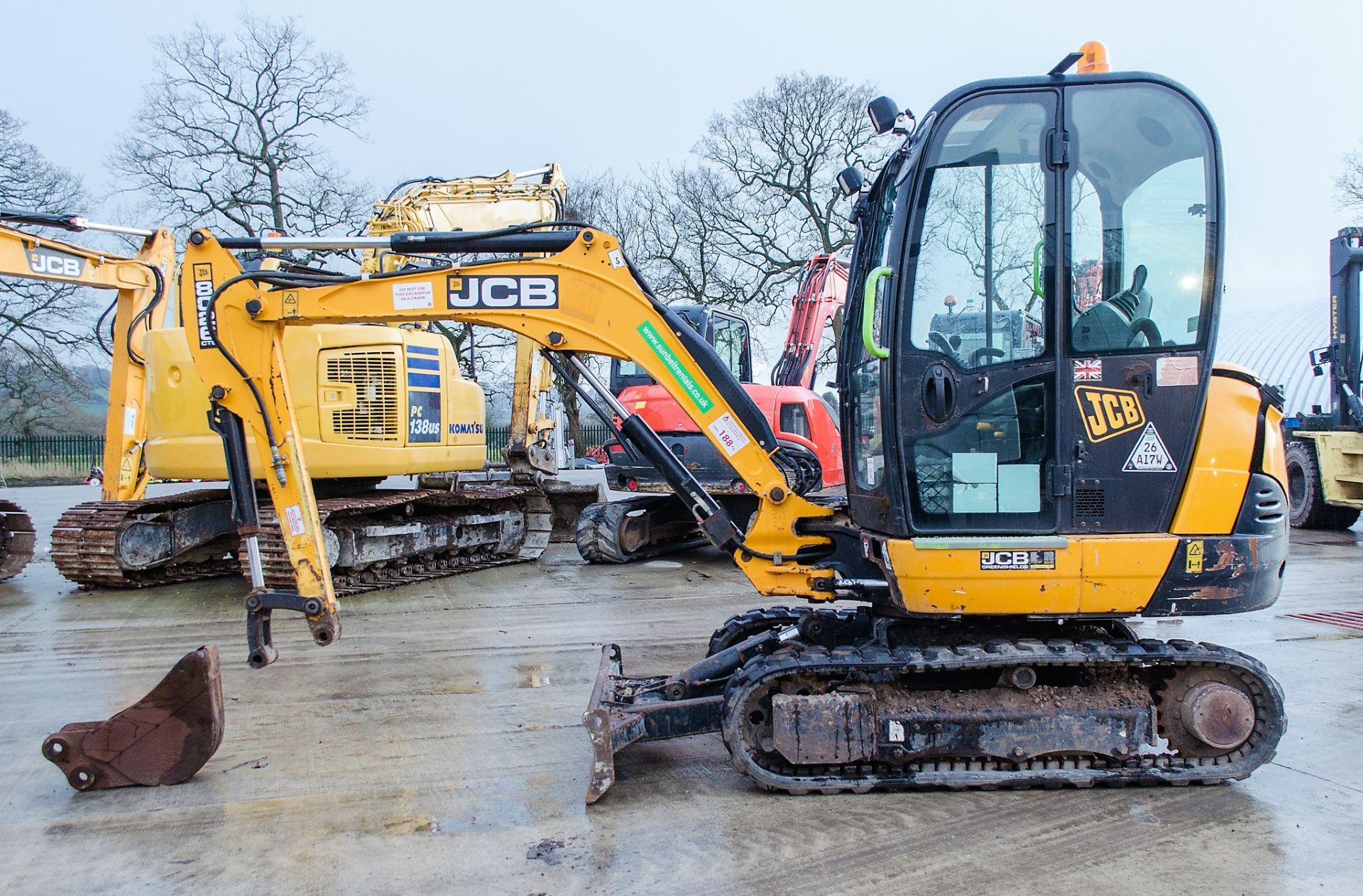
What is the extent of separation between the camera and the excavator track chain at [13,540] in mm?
10094

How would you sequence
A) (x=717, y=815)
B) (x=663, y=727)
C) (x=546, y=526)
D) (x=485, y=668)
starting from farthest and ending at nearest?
(x=546, y=526)
(x=485, y=668)
(x=663, y=727)
(x=717, y=815)

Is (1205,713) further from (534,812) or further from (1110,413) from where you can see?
(534,812)

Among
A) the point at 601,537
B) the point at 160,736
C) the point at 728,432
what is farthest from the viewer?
the point at 601,537

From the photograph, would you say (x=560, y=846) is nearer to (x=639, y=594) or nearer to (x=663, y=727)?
(x=663, y=727)

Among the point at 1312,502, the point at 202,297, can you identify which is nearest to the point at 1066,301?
the point at 202,297

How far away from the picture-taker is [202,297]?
5031mm

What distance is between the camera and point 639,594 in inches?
360

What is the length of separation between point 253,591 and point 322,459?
440cm

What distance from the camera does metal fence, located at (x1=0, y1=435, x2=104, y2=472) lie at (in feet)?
103

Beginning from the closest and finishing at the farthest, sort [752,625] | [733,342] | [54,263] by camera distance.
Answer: [752,625] → [54,263] → [733,342]

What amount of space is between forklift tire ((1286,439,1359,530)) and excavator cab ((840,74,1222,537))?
1161cm

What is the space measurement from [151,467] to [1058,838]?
8477 millimetres

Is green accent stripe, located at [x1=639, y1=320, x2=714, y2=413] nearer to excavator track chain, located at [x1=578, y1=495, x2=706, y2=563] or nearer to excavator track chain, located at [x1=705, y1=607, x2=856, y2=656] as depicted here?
excavator track chain, located at [x1=705, y1=607, x2=856, y2=656]

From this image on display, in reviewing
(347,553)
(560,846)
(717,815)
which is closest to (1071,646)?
(717,815)
